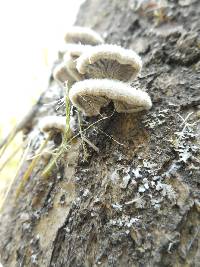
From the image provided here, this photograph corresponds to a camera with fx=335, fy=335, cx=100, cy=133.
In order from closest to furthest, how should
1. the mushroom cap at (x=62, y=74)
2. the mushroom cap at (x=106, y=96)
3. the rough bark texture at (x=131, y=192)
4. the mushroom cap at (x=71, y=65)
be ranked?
the rough bark texture at (x=131, y=192), the mushroom cap at (x=106, y=96), the mushroom cap at (x=71, y=65), the mushroom cap at (x=62, y=74)

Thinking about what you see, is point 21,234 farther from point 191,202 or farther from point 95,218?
point 191,202

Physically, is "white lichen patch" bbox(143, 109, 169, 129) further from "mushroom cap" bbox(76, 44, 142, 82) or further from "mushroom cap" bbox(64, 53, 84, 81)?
"mushroom cap" bbox(64, 53, 84, 81)

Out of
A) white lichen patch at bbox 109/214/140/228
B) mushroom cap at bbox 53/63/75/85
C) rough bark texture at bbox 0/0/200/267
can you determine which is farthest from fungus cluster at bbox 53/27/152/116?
white lichen patch at bbox 109/214/140/228

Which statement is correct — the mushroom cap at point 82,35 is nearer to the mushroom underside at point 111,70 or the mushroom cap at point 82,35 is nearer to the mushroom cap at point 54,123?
the mushroom underside at point 111,70

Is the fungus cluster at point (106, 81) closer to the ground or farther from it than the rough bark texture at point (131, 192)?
farther from it

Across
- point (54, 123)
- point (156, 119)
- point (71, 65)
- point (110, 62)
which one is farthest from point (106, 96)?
point (71, 65)

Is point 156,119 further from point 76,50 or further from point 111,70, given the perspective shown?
point 76,50

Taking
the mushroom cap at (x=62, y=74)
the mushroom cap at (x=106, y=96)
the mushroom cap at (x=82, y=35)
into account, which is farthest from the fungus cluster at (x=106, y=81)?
the mushroom cap at (x=82, y=35)

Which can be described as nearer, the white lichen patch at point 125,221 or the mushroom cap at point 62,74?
the white lichen patch at point 125,221
